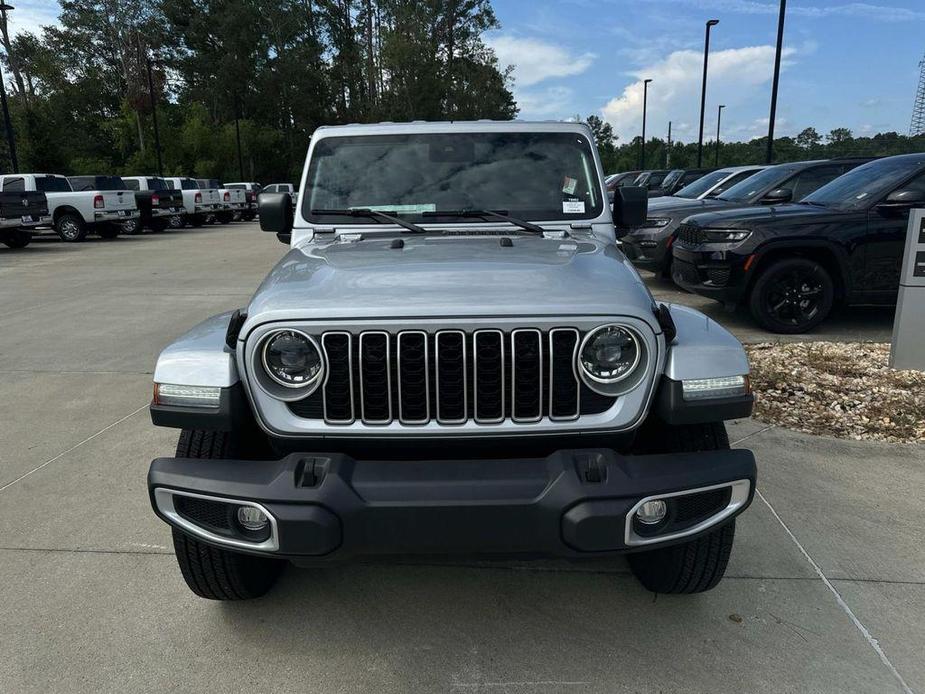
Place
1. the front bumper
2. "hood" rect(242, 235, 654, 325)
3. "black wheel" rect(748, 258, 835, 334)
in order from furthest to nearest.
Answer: "black wheel" rect(748, 258, 835, 334)
"hood" rect(242, 235, 654, 325)
the front bumper

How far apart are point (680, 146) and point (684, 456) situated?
269 feet

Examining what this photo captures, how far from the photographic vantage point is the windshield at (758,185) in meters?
9.24

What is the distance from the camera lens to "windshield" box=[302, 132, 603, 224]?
3510 mm

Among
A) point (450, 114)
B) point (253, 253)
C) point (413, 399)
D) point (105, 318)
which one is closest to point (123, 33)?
point (450, 114)

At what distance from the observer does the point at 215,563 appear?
8.52 feet

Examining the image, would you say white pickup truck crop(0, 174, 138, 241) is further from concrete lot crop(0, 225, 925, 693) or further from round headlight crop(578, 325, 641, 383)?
round headlight crop(578, 325, 641, 383)

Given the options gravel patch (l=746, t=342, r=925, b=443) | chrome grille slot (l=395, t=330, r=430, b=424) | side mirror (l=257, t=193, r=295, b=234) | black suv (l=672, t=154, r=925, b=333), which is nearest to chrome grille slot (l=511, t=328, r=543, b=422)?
chrome grille slot (l=395, t=330, r=430, b=424)

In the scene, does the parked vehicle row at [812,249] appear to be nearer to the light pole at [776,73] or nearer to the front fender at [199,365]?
the front fender at [199,365]

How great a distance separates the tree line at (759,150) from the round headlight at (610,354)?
5.55 m

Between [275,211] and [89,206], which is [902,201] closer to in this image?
[275,211]

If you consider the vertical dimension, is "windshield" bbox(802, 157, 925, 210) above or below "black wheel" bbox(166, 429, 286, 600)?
above

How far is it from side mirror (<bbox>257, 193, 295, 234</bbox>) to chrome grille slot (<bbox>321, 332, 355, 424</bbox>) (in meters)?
1.67

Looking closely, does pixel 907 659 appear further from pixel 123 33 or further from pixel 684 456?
pixel 123 33

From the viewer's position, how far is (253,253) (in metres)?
16.3
